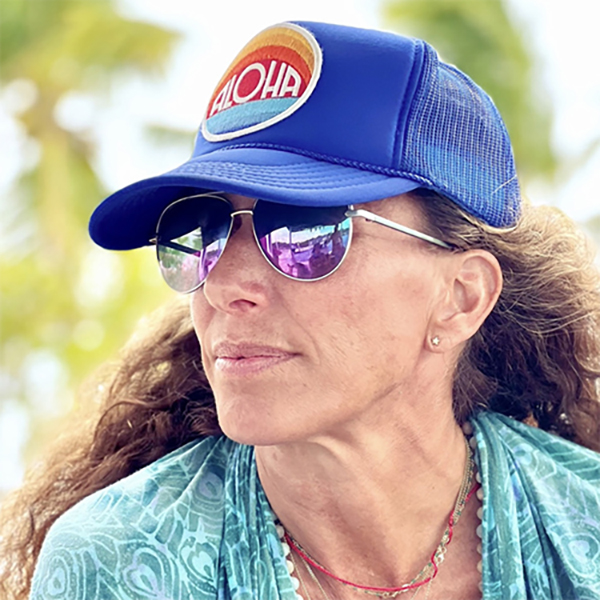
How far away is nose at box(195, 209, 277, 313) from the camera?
1.82 meters

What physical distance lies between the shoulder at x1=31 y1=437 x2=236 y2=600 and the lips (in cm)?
36

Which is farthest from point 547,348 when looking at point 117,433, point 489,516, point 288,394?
point 117,433

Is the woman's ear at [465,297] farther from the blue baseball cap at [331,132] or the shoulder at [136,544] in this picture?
the shoulder at [136,544]

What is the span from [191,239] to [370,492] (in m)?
0.67

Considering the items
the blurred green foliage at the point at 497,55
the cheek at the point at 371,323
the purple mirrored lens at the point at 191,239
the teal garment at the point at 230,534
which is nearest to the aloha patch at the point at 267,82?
the purple mirrored lens at the point at 191,239

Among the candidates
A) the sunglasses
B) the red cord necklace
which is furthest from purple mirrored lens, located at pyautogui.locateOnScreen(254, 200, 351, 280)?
the red cord necklace

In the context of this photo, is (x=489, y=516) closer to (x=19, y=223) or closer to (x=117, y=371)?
(x=117, y=371)

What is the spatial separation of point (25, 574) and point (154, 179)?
1.11m

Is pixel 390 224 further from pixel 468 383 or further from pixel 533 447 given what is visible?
pixel 533 447

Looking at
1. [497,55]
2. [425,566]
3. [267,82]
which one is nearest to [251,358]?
[267,82]

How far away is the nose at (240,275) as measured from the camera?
1.82 meters

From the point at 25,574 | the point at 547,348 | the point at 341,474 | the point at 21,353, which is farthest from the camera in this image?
the point at 21,353

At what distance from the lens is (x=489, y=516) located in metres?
2.08

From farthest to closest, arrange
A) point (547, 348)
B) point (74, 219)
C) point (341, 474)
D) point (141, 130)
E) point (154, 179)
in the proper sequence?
1. point (141, 130)
2. point (74, 219)
3. point (547, 348)
4. point (341, 474)
5. point (154, 179)
